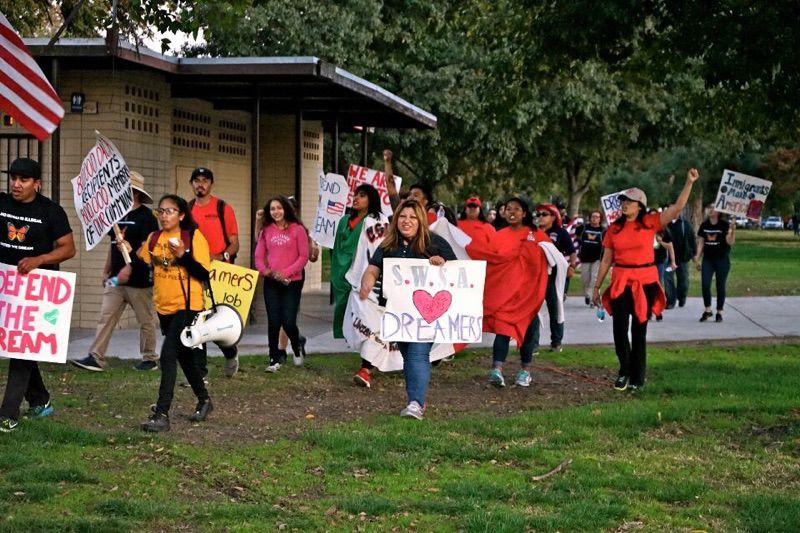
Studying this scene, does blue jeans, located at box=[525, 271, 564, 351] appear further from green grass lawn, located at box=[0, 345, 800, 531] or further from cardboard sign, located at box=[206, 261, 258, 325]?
cardboard sign, located at box=[206, 261, 258, 325]

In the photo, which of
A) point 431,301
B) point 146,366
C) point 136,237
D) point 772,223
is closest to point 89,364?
point 146,366

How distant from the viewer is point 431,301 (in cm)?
947

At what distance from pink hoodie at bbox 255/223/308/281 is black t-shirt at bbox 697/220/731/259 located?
7.70 m

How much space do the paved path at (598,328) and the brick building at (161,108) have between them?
4.97 ft

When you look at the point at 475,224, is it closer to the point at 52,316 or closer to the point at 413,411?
the point at 413,411

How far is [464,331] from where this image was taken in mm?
9609

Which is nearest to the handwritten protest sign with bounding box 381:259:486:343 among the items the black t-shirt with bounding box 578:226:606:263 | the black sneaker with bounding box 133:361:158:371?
the black sneaker with bounding box 133:361:158:371

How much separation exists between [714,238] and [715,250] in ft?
0.57

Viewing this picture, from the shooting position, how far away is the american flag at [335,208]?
53.7 ft

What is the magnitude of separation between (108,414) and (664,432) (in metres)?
4.15

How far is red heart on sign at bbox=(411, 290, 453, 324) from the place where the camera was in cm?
941

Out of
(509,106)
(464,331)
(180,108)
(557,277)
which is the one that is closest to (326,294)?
(180,108)

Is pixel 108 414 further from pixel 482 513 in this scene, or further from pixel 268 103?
pixel 268 103

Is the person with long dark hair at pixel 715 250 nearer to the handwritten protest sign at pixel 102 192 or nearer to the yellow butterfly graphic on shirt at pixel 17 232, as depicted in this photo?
the handwritten protest sign at pixel 102 192
